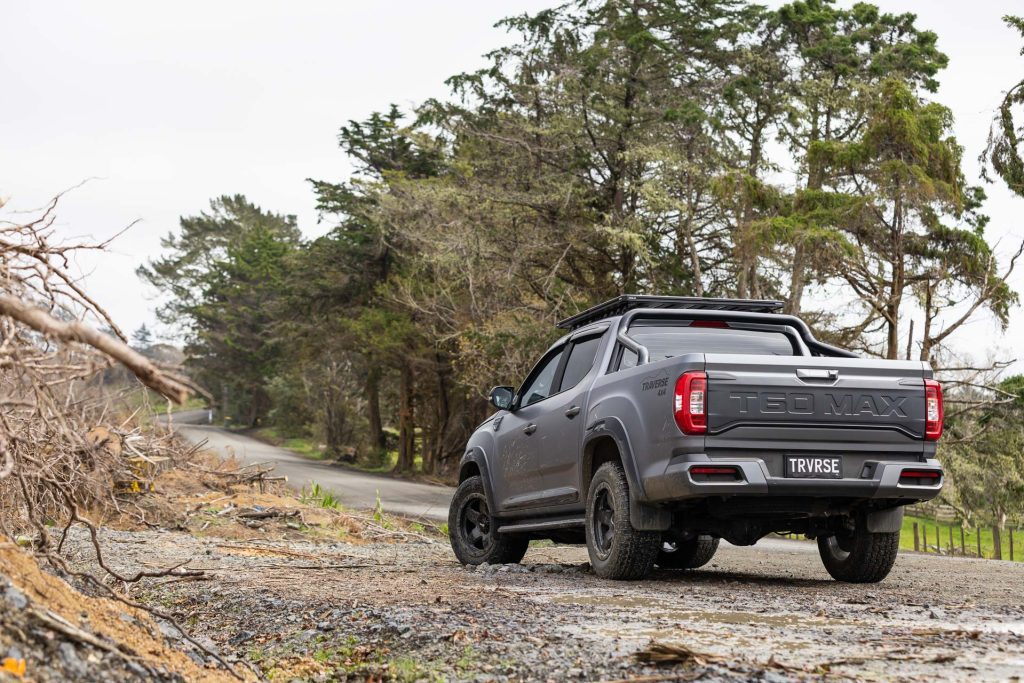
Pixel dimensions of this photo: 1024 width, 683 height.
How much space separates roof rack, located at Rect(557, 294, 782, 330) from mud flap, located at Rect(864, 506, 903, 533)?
1981mm

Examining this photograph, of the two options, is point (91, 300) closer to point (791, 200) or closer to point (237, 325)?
point (791, 200)

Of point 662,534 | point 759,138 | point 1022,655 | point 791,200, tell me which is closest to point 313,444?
point 759,138

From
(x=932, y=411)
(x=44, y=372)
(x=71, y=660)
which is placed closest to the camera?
(x=71, y=660)

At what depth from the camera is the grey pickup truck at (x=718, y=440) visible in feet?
23.5

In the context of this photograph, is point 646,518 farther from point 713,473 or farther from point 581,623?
point 581,623

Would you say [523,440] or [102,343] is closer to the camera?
[102,343]

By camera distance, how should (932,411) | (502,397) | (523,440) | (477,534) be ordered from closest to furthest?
(932,411)
(523,440)
(502,397)
(477,534)

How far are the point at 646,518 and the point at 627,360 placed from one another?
1381 millimetres

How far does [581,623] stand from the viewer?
5.38 m

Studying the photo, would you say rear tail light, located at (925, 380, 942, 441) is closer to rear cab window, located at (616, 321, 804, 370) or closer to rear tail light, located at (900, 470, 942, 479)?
rear tail light, located at (900, 470, 942, 479)

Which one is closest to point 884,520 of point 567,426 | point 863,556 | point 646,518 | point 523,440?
point 863,556

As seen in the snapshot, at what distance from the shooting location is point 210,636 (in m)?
5.84

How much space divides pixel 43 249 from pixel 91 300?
0.35 m

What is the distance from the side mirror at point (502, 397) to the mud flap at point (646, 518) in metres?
2.33
